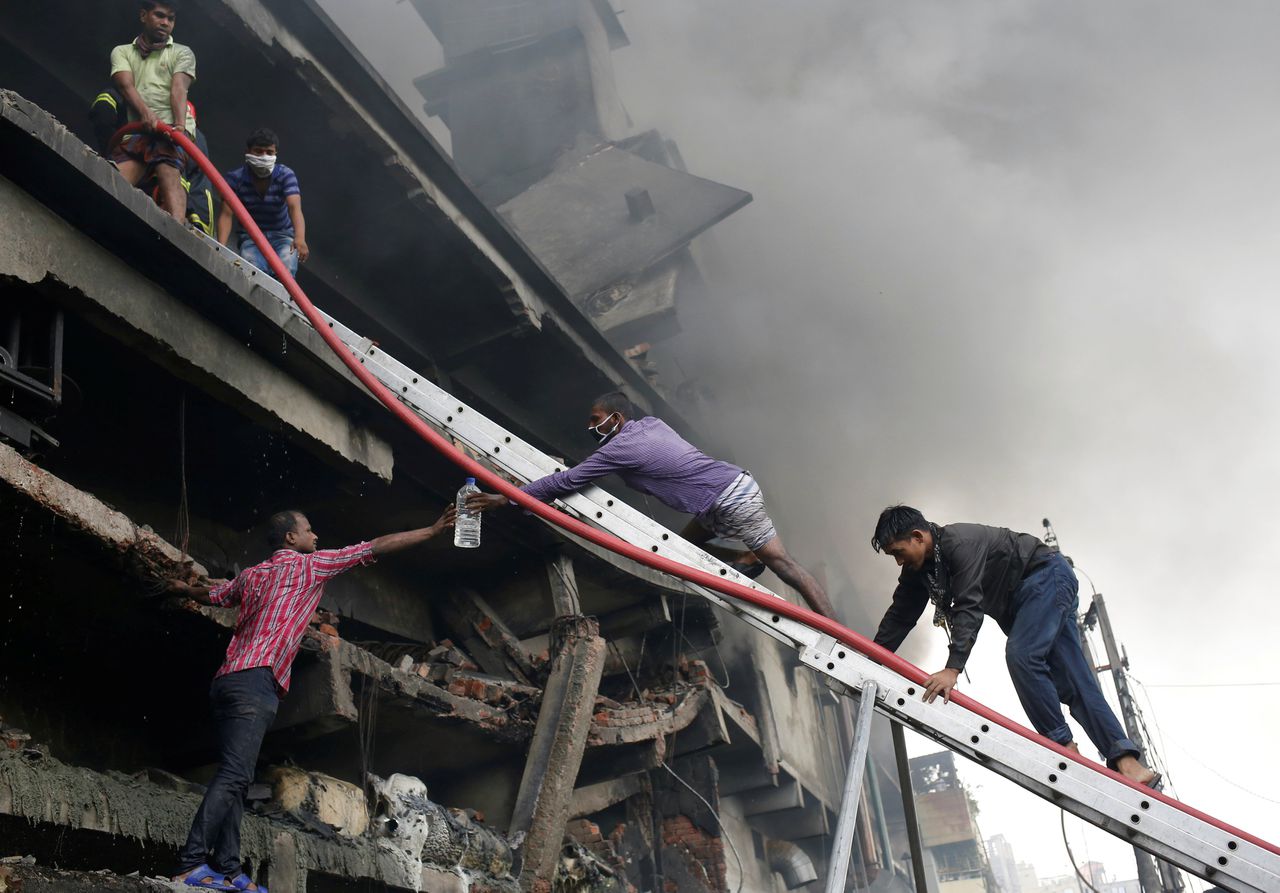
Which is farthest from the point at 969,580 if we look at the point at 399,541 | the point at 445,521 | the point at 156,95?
the point at 156,95

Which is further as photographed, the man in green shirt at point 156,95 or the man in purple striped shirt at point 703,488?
the man in purple striped shirt at point 703,488

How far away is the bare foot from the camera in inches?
190

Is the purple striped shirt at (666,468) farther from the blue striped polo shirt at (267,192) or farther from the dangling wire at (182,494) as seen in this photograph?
the blue striped polo shirt at (267,192)

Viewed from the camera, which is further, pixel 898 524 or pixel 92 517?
pixel 898 524

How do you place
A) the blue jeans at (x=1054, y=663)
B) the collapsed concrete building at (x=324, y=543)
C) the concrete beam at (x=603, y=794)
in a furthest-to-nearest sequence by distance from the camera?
1. the concrete beam at (x=603, y=794)
2. the blue jeans at (x=1054, y=663)
3. the collapsed concrete building at (x=324, y=543)

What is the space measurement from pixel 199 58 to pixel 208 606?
4087 millimetres

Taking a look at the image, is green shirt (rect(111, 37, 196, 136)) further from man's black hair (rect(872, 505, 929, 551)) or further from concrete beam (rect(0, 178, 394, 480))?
man's black hair (rect(872, 505, 929, 551))

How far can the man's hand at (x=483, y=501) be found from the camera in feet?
18.3

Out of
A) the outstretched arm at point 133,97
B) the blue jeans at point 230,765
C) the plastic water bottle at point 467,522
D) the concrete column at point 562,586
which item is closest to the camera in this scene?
the blue jeans at point 230,765

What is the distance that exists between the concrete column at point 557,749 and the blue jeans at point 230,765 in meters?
2.44

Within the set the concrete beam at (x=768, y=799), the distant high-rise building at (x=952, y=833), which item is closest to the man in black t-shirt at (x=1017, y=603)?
the concrete beam at (x=768, y=799)

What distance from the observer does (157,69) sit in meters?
6.25

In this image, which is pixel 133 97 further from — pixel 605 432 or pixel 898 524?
pixel 898 524

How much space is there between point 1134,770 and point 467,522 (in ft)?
10.3
